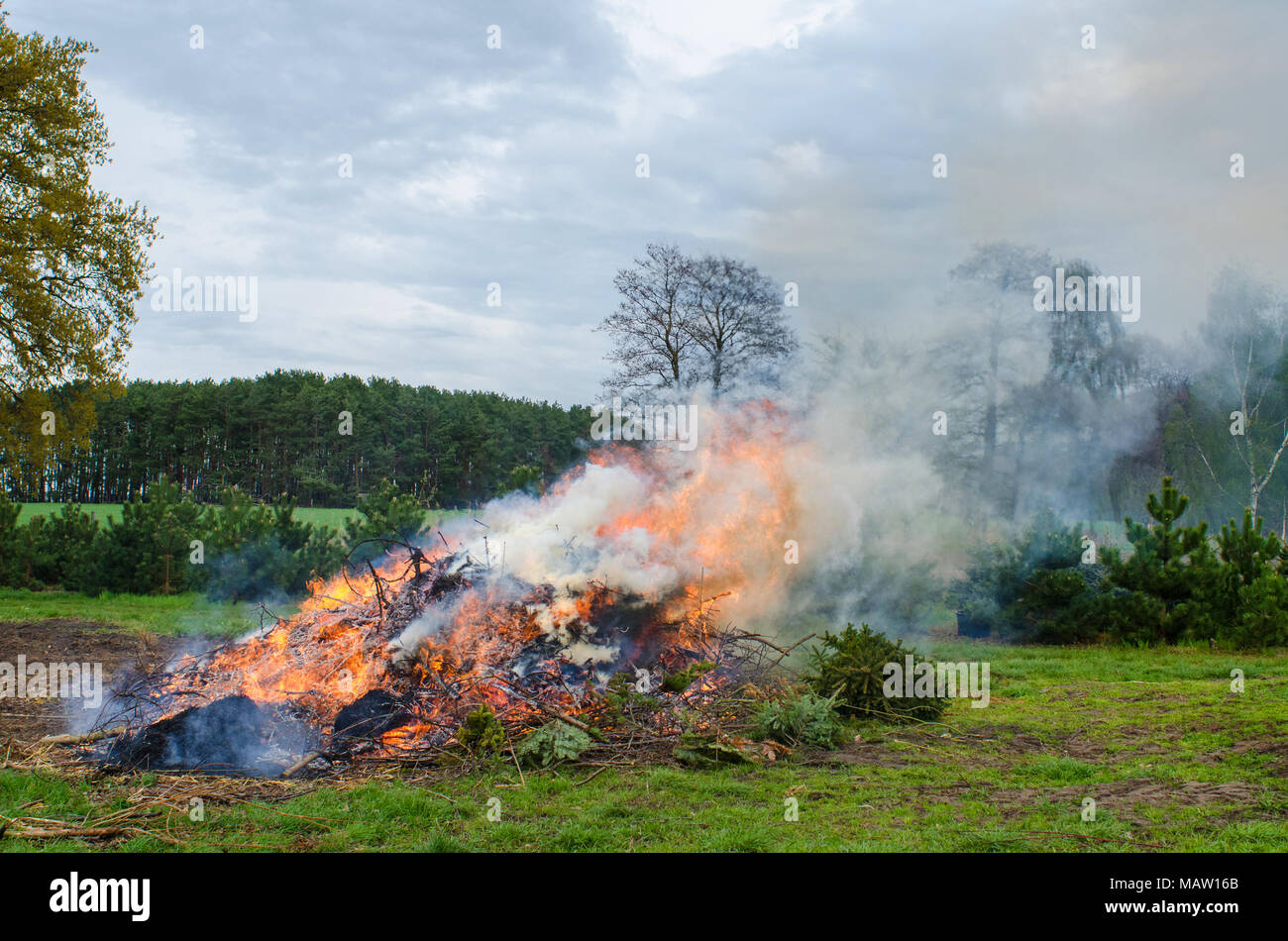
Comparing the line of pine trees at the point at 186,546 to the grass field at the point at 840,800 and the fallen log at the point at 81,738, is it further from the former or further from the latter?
the grass field at the point at 840,800

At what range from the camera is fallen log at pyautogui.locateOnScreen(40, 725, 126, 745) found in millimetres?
8195

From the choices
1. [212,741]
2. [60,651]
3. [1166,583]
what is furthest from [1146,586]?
[60,651]

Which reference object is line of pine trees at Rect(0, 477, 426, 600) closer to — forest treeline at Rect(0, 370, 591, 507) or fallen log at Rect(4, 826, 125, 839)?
fallen log at Rect(4, 826, 125, 839)

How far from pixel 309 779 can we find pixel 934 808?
536 centimetres

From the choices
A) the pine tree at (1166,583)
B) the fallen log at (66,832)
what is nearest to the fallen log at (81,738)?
the fallen log at (66,832)

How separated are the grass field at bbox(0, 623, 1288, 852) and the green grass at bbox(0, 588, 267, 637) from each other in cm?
853

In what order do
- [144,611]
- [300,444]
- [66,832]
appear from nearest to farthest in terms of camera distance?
[66,832] → [144,611] → [300,444]

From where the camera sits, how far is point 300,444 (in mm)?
57312

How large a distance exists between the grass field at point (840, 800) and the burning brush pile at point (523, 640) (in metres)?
0.68

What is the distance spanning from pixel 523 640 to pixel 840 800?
13.5ft

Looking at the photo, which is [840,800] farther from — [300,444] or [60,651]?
[300,444]

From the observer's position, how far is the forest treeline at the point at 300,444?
54719mm
